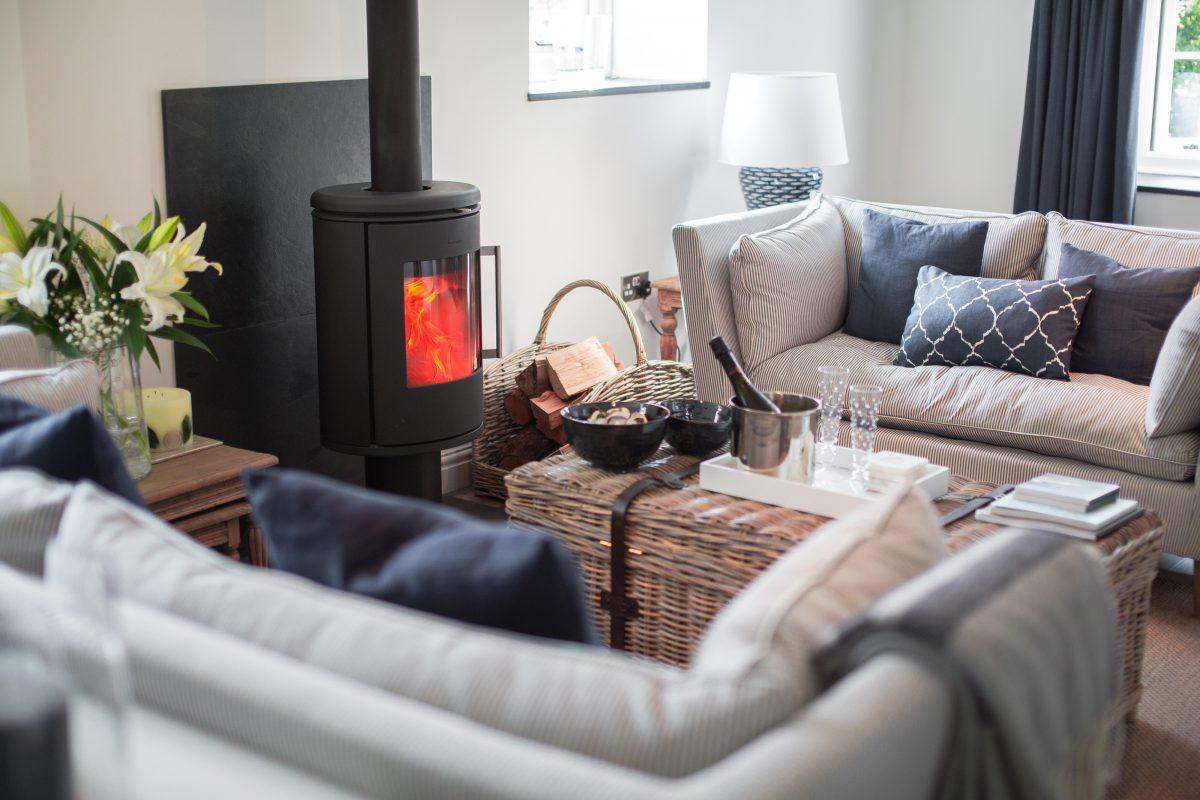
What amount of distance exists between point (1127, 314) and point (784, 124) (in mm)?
1534

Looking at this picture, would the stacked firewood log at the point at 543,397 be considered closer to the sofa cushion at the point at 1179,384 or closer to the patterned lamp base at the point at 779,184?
the patterned lamp base at the point at 779,184

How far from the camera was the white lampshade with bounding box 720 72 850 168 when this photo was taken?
4.41 m

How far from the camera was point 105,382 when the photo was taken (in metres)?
2.47

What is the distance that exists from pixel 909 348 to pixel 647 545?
1.47m

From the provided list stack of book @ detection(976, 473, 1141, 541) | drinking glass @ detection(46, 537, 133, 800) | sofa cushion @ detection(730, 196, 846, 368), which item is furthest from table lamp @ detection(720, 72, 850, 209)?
drinking glass @ detection(46, 537, 133, 800)

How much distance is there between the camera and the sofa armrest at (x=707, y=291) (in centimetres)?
355

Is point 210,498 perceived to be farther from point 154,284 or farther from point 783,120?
point 783,120

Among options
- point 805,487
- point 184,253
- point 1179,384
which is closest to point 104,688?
point 805,487

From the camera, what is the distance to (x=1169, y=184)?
5.21 m

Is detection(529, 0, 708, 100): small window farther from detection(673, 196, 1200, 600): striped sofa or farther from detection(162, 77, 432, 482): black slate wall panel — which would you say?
detection(162, 77, 432, 482): black slate wall panel

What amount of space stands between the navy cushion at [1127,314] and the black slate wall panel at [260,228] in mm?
2059

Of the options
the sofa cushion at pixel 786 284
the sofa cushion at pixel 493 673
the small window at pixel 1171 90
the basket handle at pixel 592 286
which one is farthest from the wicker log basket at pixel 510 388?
the small window at pixel 1171 90

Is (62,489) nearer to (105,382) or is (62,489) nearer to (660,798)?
(660,798)

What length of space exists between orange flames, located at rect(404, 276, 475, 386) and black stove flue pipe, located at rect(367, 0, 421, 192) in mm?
243
